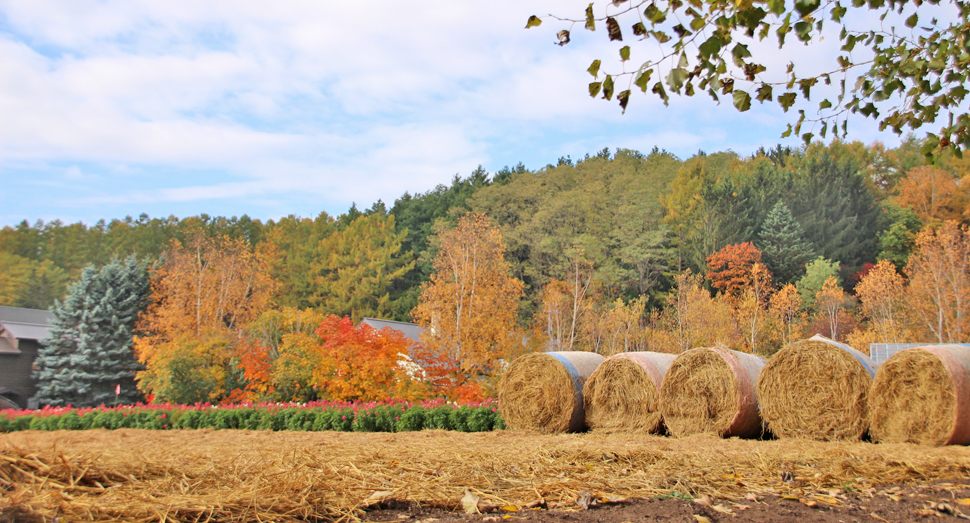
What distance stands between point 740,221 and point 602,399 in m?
27.1

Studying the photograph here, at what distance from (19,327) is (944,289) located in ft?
128

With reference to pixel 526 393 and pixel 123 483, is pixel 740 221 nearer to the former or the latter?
pixel 526 393

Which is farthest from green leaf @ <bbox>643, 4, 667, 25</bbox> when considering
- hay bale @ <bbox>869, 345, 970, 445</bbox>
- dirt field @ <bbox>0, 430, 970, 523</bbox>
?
hay bale @ <bbox>869, 345, 970, 445</bbox>

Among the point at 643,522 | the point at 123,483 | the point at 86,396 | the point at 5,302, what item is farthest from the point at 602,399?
the point at 5,302

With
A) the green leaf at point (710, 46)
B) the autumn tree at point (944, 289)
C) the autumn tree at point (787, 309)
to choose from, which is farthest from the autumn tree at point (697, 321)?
the green leaf at point (710, 46)

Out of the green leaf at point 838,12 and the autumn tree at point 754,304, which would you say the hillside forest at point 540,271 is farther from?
the green leaf at point 838,12

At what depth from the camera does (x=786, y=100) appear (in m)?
4.14

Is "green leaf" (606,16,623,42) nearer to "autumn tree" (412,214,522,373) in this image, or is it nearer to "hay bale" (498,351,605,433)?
"hay bale" (498,351,605,433)

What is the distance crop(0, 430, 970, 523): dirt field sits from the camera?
2533 mm

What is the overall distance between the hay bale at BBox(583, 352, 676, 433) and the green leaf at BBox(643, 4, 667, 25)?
6062mm

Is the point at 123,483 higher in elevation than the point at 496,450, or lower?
higher

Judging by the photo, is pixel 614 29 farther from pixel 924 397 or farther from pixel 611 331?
pixel 611 331

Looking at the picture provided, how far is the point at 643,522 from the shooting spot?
2588mm

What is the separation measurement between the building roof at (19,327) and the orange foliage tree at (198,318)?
15.3ft
